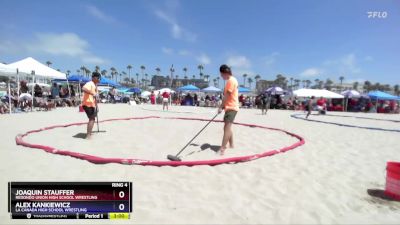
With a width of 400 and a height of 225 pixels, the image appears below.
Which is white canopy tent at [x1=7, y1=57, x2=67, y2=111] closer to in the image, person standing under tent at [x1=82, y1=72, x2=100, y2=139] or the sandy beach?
the sandy beach

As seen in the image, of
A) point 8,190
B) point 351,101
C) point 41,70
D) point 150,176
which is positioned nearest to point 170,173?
point 150,176

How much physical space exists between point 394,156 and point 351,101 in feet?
90.9

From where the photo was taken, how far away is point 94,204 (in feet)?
9.89

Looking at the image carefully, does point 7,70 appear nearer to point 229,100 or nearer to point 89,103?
point 89,103

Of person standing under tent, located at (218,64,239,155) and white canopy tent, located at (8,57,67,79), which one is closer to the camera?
person standing under tent, located at (218,64,239,155)

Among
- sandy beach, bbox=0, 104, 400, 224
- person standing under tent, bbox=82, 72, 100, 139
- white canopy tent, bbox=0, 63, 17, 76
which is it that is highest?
white canopy tent, bbox=0, 63, 17, 76

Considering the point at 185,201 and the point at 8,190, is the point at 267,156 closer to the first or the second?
the point at 185,201

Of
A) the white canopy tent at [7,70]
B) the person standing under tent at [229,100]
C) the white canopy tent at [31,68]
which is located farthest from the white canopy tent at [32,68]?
the person standing under tent at [229,100]
